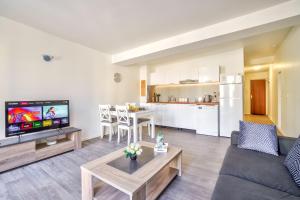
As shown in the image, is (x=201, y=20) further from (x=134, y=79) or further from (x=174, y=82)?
(x=134, y=79)

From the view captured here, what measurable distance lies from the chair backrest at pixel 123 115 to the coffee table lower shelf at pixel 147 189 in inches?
69.1

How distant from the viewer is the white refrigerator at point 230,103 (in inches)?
151

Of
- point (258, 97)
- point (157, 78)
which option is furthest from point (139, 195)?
A: point (258, 97)

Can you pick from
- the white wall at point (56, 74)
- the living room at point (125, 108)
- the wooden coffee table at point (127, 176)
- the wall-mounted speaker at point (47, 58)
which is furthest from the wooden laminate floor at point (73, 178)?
the wall-mounted speaker at point (47, 58)

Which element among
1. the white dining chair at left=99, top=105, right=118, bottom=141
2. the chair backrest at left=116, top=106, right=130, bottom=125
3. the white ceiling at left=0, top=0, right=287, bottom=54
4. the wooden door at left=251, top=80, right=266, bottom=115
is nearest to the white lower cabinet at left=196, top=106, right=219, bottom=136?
the chair backrest at left=116, top=106, right=130, bottom=125

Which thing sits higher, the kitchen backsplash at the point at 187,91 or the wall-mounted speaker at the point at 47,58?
the wall-mounted speaker at the point at 47,58

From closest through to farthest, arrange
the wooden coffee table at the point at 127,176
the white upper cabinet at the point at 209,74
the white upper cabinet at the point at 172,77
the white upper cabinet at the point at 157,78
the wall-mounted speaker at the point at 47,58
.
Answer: the wooden coffee table at the point at 127,176
the wall-mounted speaker at the point at 47,58
the white upper cabinet at the point at 209,74
the white upper cabinet at the point at 172,77
the white upper cabinet at the point at 157,78

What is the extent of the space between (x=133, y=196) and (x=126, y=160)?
0.60 metres

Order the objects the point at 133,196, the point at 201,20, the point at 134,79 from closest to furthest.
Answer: the point at 133,196 < the point at 201,20 < the point at 134,79

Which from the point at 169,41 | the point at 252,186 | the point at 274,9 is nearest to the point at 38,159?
the point at 252,186

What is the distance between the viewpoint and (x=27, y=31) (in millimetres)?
2803

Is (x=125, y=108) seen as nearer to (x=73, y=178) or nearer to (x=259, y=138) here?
(x=73, y=178)

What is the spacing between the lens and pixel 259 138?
1.92 m

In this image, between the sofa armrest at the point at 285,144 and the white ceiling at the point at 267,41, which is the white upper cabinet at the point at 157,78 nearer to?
the white ceiling at the point at 267,41
